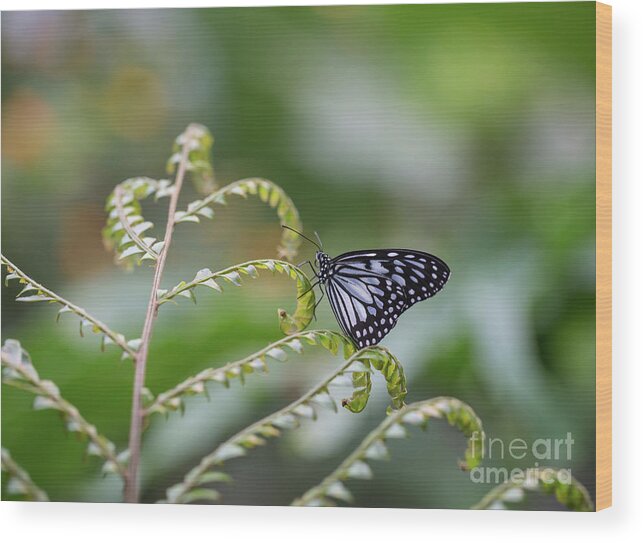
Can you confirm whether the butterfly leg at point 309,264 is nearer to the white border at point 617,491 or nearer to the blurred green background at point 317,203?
the blurred green background at point 317,203

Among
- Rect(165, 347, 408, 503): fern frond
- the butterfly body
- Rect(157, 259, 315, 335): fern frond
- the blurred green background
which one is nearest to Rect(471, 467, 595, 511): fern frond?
the blurred green background

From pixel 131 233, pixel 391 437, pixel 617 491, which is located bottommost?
pixel 617 491

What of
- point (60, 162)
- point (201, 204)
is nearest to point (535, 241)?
point (201, 204)

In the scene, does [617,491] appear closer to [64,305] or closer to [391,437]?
[391,437]

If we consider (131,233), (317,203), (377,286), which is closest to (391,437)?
(377,286)

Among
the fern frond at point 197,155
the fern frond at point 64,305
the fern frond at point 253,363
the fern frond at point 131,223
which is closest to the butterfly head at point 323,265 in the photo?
the fern frond at point 253,363
